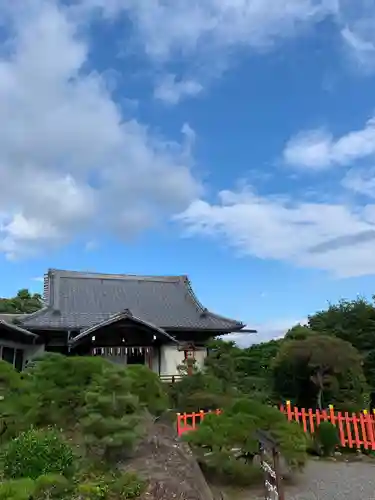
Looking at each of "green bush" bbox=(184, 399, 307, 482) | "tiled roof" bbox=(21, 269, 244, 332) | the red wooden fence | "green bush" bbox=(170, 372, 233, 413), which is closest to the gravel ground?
"green bush" bbox=(184, 399, 307, 482)

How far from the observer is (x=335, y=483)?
25.8ft

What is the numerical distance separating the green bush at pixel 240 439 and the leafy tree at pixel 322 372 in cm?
413

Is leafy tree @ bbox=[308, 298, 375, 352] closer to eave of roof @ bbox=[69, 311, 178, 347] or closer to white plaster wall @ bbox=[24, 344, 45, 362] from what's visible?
eave of roof @ bbox=[69, 311, 178, 347]

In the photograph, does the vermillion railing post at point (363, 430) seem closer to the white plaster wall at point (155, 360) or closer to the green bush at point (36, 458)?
the green bush at point (36, 458)

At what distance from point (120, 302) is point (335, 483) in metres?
12.9

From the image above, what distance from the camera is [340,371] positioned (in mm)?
11805

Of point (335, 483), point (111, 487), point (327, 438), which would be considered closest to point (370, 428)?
point (327, 438)

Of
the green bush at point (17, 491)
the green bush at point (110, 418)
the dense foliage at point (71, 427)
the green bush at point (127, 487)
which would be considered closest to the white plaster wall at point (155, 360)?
the dense foliage at point (71, 427)

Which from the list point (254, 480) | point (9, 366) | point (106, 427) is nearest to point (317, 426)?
point (254, 480)

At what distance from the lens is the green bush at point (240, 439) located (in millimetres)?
7105

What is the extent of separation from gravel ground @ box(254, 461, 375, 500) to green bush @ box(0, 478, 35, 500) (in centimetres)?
445

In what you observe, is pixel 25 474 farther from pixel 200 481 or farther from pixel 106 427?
pixel 200 481

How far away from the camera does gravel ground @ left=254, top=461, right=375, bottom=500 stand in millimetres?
7055

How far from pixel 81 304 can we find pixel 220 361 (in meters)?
7.26
